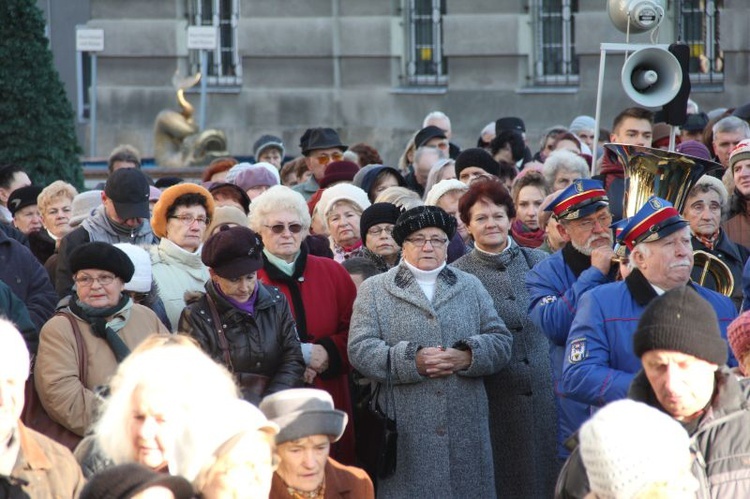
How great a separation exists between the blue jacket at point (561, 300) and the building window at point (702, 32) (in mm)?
14608

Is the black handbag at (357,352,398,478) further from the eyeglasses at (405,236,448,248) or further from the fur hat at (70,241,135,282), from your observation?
the fur hat at (70,241,135,282)

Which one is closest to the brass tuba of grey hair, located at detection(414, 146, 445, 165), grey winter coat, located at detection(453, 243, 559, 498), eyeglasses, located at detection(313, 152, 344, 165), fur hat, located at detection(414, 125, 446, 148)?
grey winter coat, located at detection(453, 243, 559, 498)

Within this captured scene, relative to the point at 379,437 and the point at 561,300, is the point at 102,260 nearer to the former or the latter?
the point at 379,437

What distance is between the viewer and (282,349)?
7285 mm

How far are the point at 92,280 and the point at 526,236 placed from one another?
3.53 m

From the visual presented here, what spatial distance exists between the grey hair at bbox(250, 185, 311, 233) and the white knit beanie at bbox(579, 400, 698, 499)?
12.7 feet

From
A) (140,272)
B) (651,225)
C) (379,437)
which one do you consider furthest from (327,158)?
(651,225)

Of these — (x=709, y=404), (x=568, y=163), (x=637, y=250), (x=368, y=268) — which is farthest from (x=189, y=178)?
(x=709, y=404)

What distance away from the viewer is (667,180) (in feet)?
25.0

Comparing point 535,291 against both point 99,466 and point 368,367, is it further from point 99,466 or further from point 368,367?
point 99,466

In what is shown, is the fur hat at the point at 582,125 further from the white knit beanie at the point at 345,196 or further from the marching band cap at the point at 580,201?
the marching band cap at the point at 580,201

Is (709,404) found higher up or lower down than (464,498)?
higher up

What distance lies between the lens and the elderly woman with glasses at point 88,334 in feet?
21.9

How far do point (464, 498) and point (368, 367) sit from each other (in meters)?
0.80
